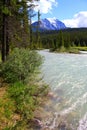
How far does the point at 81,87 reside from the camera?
68.5 ft

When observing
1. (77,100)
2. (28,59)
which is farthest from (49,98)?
(28,59)

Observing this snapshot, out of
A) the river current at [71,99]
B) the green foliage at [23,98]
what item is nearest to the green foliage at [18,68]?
the green foliage at [23,98]

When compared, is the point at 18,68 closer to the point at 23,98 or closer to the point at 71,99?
the point at 71,99

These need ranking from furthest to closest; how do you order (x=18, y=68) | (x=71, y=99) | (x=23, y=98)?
(x=18, y=68), (x=71, y=99), (x=23, y=98)

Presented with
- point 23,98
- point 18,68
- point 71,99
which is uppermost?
point 18,68

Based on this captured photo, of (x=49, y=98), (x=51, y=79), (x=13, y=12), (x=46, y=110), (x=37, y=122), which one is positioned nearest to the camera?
(x=37, y=122)

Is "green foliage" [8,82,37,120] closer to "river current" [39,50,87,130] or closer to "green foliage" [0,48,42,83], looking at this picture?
"river current" [39,50,87,130]

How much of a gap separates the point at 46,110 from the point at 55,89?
16.8 ft

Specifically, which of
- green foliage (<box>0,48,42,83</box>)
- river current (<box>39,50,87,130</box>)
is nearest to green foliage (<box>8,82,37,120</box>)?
river current (<box>39,50,87,130</box>)

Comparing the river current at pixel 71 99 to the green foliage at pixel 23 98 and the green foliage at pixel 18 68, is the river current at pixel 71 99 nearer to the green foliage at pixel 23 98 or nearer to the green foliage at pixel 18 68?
the green foliage at pixel 23 98

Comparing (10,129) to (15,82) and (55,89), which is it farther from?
(55,89)

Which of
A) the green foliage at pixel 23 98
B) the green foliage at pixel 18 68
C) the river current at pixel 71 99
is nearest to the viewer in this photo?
the river current at pixel 71 99

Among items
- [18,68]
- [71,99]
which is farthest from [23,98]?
[18,68]

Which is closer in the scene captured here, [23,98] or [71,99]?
[23,98]
